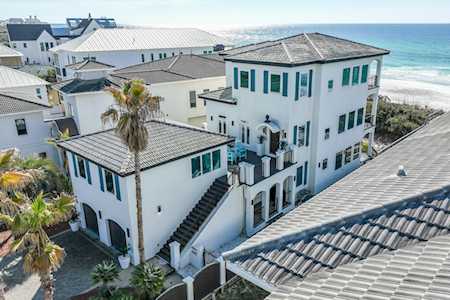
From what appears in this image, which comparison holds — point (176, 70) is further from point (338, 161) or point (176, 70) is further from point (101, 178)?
point (101, 178)

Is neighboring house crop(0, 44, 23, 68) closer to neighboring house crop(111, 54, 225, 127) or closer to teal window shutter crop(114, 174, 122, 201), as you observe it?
neighboring house crop(111, 54, 225, 127)

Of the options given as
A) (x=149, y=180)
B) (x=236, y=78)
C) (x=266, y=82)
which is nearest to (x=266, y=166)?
(x=266, y=82)

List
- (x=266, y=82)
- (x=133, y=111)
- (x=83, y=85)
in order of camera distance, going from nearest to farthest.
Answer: (x=133, y=111), (x=266, y=82), (x=83, y=85)

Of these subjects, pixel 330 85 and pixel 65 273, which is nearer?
pixel 65 273

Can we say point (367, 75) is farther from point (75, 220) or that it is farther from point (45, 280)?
point (45, 280)

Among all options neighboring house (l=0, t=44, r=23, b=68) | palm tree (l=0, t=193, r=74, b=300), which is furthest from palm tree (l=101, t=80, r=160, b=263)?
neighboring house (l=0, t=44, r=23, b=68)

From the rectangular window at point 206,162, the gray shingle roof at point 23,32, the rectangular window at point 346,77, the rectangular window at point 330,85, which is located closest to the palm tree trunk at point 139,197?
the rectangular window at point 206,162

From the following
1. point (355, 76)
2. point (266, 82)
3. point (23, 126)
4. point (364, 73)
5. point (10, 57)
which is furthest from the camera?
point (10, 57)
